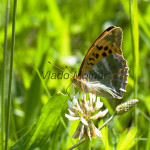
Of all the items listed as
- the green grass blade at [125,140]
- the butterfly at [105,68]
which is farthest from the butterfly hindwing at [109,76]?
the green grass blade at [125,140]

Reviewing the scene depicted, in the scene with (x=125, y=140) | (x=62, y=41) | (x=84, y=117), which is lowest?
(x=125, y=140)

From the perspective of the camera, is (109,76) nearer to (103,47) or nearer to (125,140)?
(103,47)

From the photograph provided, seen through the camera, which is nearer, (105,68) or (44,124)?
(44,124)

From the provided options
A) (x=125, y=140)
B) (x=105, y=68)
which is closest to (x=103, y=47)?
(x=105, y=68)

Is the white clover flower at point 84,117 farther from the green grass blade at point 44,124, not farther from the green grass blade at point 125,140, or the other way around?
the green grass blade at point 125,140

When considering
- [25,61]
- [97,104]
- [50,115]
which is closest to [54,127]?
[50,115]

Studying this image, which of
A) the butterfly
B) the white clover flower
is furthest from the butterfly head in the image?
the white clover flower
